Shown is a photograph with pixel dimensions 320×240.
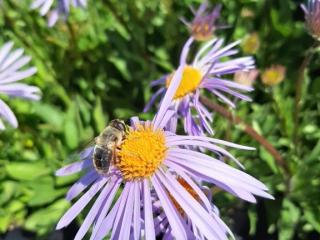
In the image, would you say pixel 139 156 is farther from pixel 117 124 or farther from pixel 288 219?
→ pixel 288 219

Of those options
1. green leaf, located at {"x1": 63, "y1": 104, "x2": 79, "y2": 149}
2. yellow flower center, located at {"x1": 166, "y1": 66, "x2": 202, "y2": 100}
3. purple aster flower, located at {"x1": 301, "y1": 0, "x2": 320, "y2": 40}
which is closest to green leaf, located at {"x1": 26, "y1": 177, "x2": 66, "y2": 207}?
green leaf, located at {"x1": 63, "y1": 104, "x2": 79, "y2": 149}

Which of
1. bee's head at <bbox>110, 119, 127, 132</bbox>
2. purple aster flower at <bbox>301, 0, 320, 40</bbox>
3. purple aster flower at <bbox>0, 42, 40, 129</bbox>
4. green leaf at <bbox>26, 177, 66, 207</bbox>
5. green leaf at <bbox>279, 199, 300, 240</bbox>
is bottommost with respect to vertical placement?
green leaf at <bbox>279, 199, 300, 240</bbox>

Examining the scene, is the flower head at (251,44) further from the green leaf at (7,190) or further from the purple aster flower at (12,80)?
the green leaf at (7,190)

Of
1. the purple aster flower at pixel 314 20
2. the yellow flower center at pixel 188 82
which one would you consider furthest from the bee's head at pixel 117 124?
the purple aster flower at pixel 314 20

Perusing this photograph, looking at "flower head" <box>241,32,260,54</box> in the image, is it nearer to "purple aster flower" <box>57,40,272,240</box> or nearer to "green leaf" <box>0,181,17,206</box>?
"purple aster flower" <box>57,40,272,240</box>

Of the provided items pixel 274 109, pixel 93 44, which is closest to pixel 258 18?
pixel 274 109
